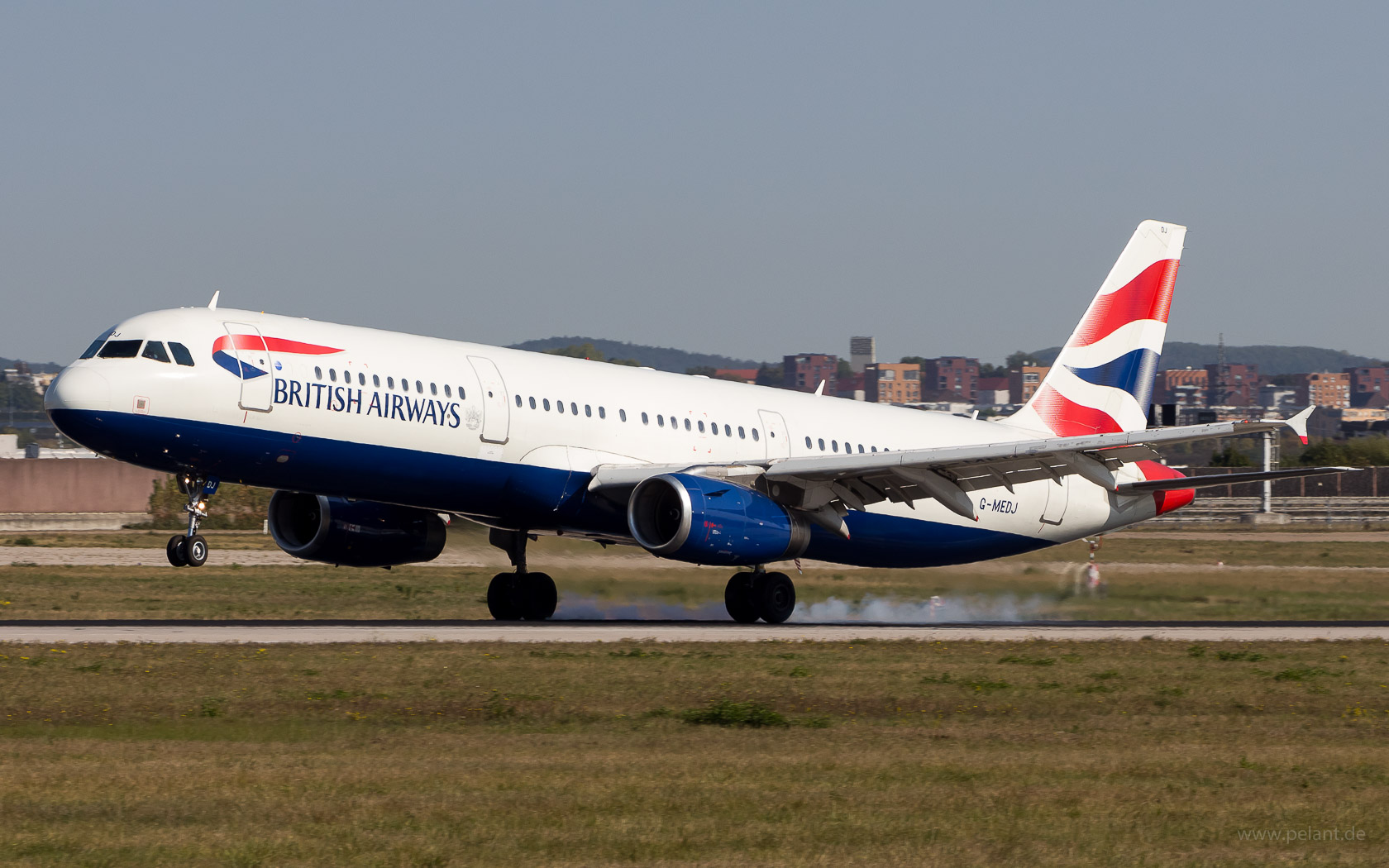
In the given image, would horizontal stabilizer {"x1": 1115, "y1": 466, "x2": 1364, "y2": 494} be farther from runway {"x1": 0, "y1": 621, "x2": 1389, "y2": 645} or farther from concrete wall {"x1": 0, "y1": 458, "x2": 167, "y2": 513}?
concrete wall {"x1": 0, "y1": 458, "x2": 167, "y2": 513}

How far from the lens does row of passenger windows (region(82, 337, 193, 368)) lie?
992 inches

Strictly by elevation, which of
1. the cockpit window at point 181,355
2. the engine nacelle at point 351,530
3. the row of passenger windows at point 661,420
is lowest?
the engine nacelle at point 351,530

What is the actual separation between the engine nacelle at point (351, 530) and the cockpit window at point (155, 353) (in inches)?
214

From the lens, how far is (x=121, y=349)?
25.3 meters

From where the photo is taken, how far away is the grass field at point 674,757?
36.4 feet

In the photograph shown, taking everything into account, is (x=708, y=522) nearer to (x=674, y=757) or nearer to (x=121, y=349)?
(x=121, y=349)

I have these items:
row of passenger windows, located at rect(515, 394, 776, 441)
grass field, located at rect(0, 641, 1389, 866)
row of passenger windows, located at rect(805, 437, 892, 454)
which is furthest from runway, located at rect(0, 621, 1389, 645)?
row of passenger windows, located at rect(515, 394, 776, 441)

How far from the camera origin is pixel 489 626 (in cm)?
2856

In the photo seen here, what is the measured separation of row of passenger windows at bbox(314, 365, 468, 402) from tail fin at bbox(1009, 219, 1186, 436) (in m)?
15.1

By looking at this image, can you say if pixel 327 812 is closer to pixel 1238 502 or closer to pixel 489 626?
pixel 489 626

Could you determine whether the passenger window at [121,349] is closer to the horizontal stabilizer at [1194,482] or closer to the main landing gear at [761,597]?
the main landing gear at [761,597]

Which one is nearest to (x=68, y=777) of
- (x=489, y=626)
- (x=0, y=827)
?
(x=0, y=827)

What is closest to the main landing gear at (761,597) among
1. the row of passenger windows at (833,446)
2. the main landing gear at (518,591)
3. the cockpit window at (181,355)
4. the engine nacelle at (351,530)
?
the row of passenger windows at (833,446)

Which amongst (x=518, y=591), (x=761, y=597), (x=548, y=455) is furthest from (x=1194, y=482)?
(x=518, y=591)
